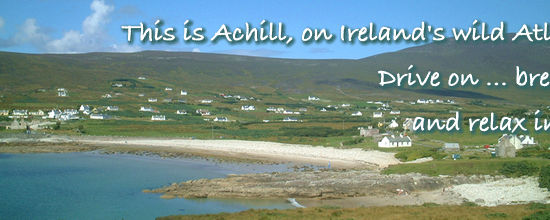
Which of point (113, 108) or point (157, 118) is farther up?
point (113, 108)

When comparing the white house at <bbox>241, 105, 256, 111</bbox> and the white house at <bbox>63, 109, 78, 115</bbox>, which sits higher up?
the white house at <bbox>241, 105, 256, 111</bbox>

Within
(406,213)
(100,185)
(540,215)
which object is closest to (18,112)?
(100,185)

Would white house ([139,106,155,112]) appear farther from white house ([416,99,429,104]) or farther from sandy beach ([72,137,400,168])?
white house ([416,99,429,104])

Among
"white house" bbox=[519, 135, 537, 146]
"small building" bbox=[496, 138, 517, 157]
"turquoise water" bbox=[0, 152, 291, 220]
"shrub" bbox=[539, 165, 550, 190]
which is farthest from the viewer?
"white house" bbox=[519, 135, 537, 146]

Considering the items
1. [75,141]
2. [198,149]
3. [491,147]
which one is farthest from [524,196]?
[75,141]

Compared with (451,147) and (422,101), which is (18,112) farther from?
(422,101)

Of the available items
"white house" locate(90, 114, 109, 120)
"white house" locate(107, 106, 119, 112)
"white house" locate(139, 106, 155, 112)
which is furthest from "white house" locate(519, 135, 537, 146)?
"white house" locate(107, 106, 119, 112)

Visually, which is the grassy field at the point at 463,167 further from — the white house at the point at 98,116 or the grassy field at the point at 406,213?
the white house at the point at 98,116

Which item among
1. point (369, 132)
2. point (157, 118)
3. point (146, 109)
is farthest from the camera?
point (146, 109)
